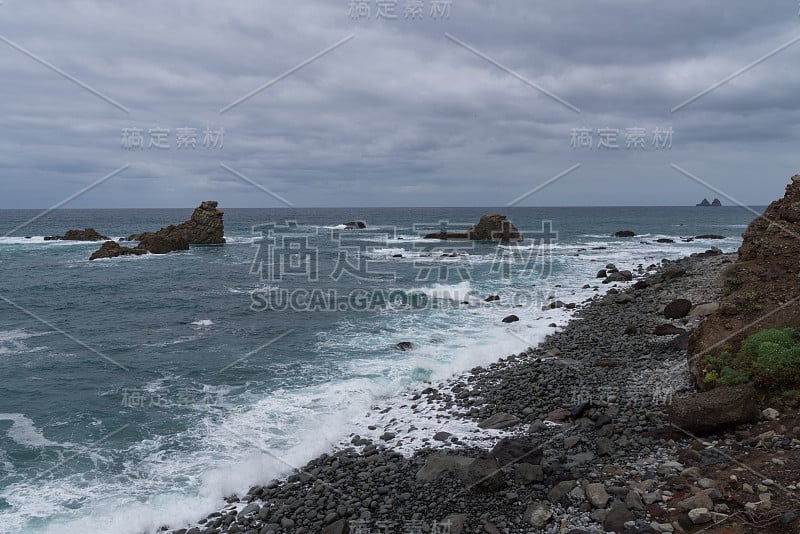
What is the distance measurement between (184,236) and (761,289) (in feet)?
203

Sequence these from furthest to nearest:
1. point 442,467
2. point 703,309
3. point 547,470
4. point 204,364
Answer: point 703,309
point 204,364
point 442,467
point 547,470

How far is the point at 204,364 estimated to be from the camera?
19.2m

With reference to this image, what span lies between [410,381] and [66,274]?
3703 cm

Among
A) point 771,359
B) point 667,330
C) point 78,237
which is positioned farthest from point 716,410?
point 78,237

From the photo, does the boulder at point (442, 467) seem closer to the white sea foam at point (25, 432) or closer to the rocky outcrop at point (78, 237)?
the white sea foam at point (25, 432)

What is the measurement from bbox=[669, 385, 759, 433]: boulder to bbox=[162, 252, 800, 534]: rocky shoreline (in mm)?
233

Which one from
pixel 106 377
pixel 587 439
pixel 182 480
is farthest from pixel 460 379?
pixel 106 377

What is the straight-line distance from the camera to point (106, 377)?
17.7 m

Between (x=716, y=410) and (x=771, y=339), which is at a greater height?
(x=771, y=339)

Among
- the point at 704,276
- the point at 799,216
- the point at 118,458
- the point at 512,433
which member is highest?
the point at 799,216

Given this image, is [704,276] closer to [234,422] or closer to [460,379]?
[460,379]

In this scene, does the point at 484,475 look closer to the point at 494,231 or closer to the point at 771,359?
the point at 771,359

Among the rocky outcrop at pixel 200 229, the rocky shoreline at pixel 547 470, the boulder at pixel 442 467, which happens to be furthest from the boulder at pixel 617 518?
the rocky outcrop at pixel 200 229

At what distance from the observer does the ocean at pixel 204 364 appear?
11266mm
